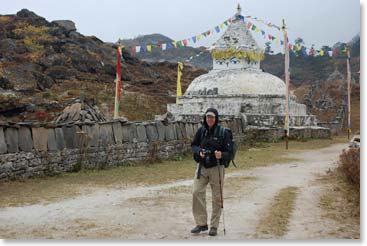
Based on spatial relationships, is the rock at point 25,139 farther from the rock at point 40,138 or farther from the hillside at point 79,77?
the hillside at point 79,77

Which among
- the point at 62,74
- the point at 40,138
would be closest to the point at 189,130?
the point at 40,138

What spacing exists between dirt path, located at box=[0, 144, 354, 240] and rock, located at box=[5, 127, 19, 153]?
1922mm

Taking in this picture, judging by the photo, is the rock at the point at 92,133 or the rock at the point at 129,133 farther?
the rock at the point at 129,133

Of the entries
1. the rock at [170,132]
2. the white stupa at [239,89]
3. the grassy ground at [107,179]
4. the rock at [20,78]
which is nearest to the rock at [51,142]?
the grassy ground at [107,179]

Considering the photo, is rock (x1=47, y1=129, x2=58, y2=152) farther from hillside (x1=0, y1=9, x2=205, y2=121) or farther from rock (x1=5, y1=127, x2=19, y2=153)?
hillside (x1=0, y1=9, x2=205, y2=121)

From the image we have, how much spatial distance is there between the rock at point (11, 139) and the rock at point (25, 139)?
102mm

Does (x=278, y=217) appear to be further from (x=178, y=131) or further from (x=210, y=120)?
(x=178, y=131)

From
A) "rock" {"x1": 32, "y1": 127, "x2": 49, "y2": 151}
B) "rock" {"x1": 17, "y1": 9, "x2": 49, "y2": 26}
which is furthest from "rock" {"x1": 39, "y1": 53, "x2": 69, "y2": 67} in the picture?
"rock" {"x1": 32, "y1": 127, "x2": 49, "y2": 151}

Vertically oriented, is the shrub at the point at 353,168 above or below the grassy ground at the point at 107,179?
above

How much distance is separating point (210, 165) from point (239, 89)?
14.7 meters

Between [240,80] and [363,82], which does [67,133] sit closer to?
[363,82]

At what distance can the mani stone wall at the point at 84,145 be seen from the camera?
8250 mm

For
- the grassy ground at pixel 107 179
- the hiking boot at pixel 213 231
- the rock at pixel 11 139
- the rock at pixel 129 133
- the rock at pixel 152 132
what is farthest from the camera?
the rock at pixel 152 132

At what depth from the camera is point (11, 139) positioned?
8164 mm
